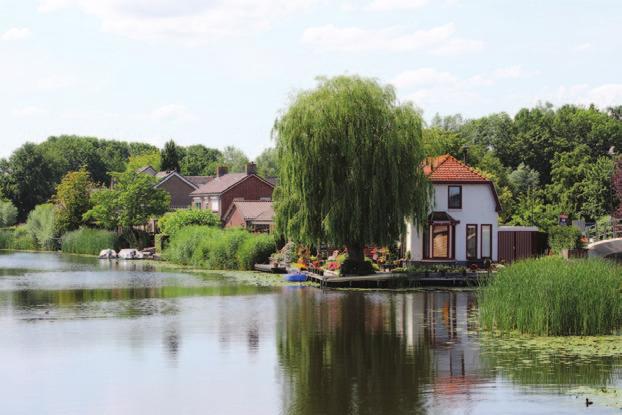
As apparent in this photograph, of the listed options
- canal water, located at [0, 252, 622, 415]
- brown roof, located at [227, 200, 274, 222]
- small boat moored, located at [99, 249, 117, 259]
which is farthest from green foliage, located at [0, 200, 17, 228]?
canal water, located at [0, 252, 622, 415]

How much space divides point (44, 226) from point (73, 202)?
5712 millimetres

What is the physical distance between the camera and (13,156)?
153 m

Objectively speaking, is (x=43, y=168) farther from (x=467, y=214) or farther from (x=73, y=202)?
(x=467, y=214)

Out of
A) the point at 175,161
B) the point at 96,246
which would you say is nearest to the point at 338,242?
the point at 96,246

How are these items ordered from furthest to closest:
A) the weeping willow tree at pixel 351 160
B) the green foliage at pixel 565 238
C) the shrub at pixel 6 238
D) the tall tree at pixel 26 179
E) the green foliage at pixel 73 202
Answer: the tall tree at pixel 26 179 < the shrub at pixel 6 238 < the green foliage at pixel 73 202 < the green foliage at pixel 565 238 < the weeping willow tree at pixel 351 160

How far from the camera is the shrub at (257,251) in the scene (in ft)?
237

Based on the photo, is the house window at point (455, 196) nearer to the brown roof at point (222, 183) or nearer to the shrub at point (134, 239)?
the brown roof at point (222, 183)

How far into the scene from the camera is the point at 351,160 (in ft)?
178

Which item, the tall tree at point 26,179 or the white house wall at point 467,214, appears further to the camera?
the tall tree at point 26,179

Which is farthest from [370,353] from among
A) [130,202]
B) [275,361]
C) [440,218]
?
[130,202]

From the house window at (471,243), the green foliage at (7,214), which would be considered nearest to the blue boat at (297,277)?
the house window at (471,243)

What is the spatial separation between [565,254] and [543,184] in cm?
6231

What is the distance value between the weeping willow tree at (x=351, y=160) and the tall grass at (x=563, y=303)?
21.2 metres

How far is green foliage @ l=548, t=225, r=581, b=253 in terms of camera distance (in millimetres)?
62750
